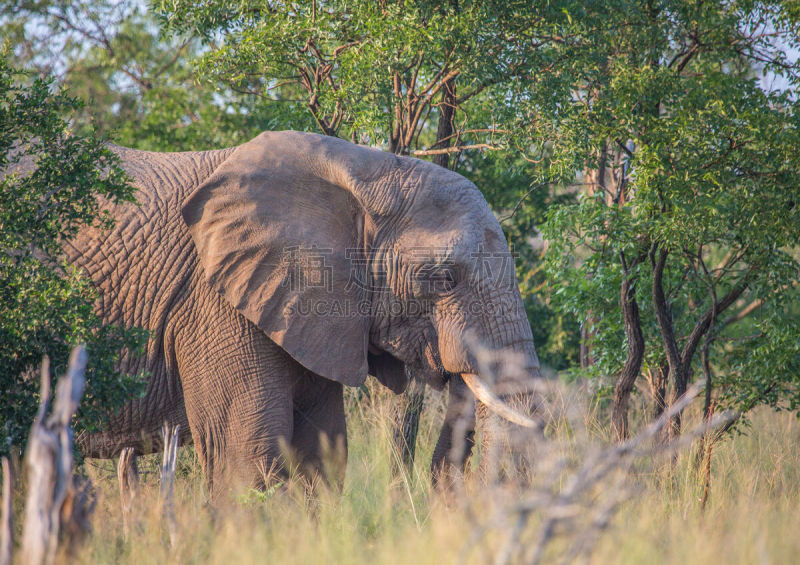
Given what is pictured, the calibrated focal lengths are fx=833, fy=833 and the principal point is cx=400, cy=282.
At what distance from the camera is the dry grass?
3879 mm

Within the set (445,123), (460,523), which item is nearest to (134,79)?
(445,123)

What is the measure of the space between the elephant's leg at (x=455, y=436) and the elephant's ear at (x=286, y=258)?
0.73 meters

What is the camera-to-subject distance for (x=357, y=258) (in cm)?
607

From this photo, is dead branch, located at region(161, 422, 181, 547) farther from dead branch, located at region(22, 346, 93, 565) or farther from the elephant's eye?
the elephant's eye

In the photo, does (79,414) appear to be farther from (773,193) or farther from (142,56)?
(142,56)

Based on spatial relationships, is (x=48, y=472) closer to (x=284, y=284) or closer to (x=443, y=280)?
(x=284, y=284)

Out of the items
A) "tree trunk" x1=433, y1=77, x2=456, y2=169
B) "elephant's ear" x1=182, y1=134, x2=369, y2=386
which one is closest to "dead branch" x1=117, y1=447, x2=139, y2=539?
"elephant's ear" x1=182, y1=134, x2=369, y2=386

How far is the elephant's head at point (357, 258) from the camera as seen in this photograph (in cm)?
586

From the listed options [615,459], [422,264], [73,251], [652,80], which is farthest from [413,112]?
[615,459]

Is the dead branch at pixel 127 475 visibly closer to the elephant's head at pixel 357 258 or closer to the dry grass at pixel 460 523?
the dry grass at pixel 460 523

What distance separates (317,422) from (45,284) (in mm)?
2381

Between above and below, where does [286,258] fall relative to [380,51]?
below

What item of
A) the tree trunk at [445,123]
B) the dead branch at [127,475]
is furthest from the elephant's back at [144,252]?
the tree trunk at [445,123]

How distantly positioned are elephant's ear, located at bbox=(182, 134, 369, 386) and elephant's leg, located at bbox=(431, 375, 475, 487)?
73cm
